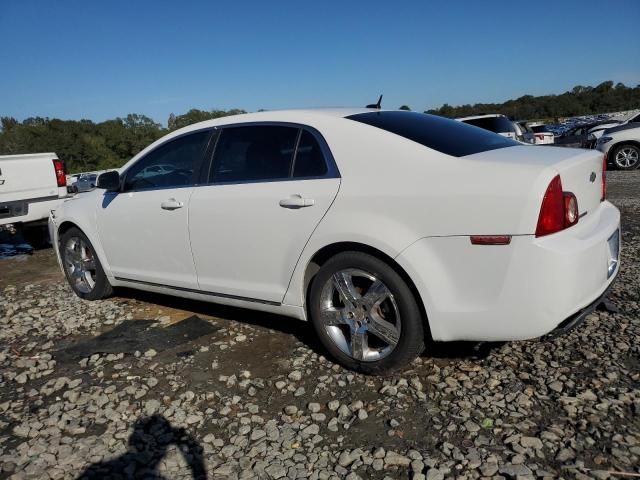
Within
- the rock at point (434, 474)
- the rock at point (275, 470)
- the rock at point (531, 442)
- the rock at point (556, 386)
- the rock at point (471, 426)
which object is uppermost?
the rock at point (556, 386)

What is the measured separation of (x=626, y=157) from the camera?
13078 millimetres

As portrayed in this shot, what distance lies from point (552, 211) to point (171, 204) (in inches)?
104

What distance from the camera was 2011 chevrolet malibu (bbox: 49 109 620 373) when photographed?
254 centimetres

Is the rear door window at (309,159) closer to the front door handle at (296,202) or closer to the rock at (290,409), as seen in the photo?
the front door handle at (296,202)

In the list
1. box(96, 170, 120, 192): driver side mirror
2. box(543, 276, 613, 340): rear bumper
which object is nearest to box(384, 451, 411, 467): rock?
box(543, 276, 613, 340): rear bumper

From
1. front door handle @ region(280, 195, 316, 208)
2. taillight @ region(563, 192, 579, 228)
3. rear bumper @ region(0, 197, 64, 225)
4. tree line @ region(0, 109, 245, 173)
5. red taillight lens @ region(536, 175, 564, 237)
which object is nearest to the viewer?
red taillight lens @ region(536, 175, 564, 237)

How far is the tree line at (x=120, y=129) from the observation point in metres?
63.1

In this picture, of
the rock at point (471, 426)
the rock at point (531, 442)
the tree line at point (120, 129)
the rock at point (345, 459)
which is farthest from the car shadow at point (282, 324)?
the tree line at point (120, 129)

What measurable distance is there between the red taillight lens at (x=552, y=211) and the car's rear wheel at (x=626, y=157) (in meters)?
12.4

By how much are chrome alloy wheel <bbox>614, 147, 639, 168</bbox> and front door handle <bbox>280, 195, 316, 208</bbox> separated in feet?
41.6

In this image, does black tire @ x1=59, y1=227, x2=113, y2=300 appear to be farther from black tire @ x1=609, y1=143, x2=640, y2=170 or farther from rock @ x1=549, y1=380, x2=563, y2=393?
black tire @ x1=609, y1=143, x2=640, y2=170

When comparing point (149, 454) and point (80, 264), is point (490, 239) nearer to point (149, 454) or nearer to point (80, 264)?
point (149, 454)

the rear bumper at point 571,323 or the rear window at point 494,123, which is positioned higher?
the rear window at point 494,123

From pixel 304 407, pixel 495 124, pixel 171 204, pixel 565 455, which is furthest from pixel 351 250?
pixel 495 124
